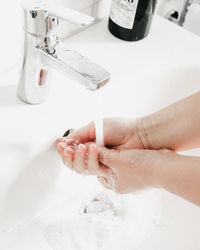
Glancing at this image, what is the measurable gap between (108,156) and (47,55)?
0.18 m

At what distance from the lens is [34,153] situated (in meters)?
0.54

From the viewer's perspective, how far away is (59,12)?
1.43 feet

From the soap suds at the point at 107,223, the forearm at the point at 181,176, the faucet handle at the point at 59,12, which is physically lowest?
the soap suds at the point at 107,223

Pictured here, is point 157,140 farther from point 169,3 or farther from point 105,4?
point 169,3

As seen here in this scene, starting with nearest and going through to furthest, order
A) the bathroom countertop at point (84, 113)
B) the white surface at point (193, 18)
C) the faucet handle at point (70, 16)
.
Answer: the faucet handle at point (70, 16) → the bathroom countertop at point (84, 113) → the white surface at point (193, 18)

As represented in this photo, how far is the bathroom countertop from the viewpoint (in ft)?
1.76

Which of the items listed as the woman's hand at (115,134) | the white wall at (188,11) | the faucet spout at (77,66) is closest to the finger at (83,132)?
the woman's hand at (115,134)

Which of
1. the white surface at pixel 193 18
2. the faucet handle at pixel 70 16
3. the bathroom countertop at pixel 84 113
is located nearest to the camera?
the faucet handle at pixel 70 16

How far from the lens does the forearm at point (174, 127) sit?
571 millimetres

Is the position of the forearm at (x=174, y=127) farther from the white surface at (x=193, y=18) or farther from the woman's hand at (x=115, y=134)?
the white surface at (x=193, y=18)

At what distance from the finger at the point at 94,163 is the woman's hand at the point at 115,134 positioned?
3 cm

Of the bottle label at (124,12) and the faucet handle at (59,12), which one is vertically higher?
the faucet handle at (59,12)

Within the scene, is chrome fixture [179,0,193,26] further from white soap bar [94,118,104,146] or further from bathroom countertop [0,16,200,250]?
white soap bar [94,118,104,146]

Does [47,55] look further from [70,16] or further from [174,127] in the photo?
[174,127]
